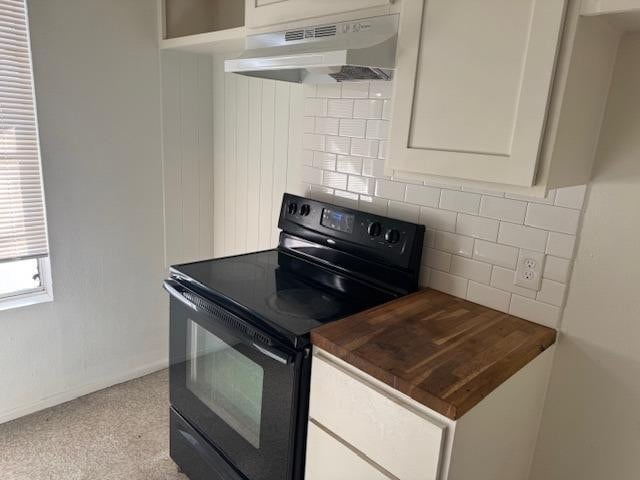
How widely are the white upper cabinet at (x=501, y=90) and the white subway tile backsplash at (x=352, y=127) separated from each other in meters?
0.48

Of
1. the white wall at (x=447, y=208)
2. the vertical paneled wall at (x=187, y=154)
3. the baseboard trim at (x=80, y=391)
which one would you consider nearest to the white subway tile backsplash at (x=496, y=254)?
the white wall at (x=447, y=208)

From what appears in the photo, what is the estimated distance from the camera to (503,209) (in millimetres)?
1387

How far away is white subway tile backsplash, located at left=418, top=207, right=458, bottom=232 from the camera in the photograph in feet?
4.97

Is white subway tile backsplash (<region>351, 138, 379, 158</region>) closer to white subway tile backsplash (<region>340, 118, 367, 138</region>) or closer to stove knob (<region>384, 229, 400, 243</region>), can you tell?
white subway tile backsplash (<region>340, 118, 367, 138</region>)

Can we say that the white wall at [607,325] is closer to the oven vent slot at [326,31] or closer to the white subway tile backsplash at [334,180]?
the oven vent slot at [326,31]

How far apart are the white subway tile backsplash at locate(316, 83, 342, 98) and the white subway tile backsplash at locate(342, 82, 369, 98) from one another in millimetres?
27

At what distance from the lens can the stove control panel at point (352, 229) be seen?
154 centimetres

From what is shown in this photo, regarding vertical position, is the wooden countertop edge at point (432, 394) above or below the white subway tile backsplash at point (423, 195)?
below

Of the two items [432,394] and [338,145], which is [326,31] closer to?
[338,145]

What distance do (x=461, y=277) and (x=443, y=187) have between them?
1.01 ft

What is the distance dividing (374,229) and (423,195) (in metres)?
0.21

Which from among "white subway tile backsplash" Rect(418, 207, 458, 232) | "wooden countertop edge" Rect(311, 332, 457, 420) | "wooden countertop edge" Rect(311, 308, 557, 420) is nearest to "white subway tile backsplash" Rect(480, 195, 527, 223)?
"white subway tile backsplash" Rect(418, 207, 458, 232)

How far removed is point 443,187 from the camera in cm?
152

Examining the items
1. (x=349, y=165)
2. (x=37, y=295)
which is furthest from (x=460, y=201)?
(x=37, y=295)
